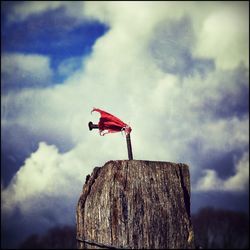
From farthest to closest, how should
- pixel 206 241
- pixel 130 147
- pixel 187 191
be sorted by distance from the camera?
pixel 206 241
pixel 130 147
pixel 187 191

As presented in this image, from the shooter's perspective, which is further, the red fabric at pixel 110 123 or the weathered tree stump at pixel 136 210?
the red fabric at pixel 110 123

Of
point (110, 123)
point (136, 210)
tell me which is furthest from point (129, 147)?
point (136, 210)

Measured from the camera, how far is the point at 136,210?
144 inches

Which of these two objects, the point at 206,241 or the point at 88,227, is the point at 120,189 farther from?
the point at 206,241

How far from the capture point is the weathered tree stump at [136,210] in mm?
3643

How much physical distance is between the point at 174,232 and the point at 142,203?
0.52 meters

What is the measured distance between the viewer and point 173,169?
4.01 metres

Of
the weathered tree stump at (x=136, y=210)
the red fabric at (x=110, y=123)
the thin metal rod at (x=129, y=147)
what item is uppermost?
the red fabric at (x=110, y=123)

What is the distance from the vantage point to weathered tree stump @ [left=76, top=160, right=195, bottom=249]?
3.64 meters

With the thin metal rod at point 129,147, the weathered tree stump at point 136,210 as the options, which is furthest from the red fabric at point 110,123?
the weathered tree stump at point 136,210

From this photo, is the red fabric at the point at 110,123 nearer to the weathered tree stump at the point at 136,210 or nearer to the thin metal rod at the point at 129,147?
the thin metal rod at the point at 129,147

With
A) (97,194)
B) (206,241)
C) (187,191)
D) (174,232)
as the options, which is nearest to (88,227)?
(97,194)

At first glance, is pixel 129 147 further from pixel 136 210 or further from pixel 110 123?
pixel 136 210

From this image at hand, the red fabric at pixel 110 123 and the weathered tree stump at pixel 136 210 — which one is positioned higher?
the red fabric at pixel 110 123
